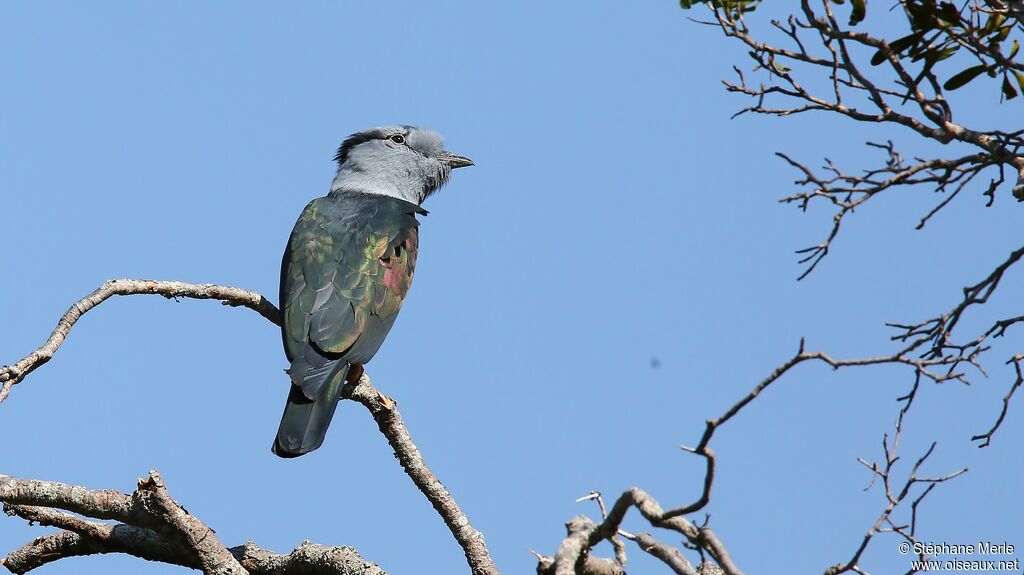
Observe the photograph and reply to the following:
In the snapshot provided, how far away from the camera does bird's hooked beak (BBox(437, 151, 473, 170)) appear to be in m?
6.59

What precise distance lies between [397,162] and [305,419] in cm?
262

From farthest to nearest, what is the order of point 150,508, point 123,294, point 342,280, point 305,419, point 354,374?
point 342,280, point 354,374, point 305,419, point 123,294, point 150,508

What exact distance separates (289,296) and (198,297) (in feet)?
3.23

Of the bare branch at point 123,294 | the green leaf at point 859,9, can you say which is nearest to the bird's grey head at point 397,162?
the bare branch at point 123,294

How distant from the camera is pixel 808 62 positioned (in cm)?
321

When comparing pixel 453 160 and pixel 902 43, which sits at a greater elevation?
pixel 453 160

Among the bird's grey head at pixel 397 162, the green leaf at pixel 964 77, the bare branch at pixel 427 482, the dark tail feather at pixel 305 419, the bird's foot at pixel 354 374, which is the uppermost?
the bird's grey head at pixel 397 162

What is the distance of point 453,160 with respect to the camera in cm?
659

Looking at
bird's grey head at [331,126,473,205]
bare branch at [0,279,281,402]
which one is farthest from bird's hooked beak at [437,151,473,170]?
bare branch at [0,279,281,402]

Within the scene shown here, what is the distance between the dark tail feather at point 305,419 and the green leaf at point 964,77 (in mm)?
2484

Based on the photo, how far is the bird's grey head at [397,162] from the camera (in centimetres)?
633

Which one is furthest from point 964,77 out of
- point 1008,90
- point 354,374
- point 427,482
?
point 354,374

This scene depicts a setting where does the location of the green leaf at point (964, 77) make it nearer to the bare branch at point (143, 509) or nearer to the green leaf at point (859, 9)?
the green leaf at point (859, 9)

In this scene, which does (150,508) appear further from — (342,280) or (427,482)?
(342,280)
